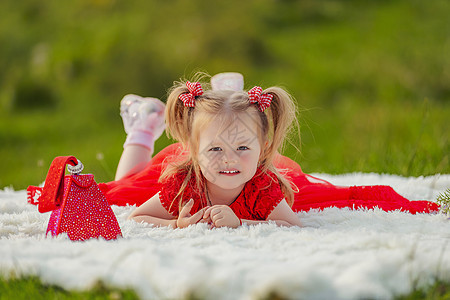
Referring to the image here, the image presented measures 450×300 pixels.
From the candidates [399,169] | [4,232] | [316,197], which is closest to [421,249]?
[316,197]

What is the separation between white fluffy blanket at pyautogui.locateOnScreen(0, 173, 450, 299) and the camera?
134 centimetres

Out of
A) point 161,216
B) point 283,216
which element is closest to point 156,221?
point 161,216

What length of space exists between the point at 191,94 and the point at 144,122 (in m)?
0.85

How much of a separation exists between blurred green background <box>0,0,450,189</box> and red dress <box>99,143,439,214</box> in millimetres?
1966

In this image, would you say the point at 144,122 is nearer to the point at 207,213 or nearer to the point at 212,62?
the point at 207,213

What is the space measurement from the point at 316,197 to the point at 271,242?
0.92m

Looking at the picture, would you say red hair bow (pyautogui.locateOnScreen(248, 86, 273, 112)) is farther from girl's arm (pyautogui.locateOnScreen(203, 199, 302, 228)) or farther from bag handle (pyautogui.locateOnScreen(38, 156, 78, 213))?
bag handle (pyautogui.locateOnScreen(38, 156, 78, 213))

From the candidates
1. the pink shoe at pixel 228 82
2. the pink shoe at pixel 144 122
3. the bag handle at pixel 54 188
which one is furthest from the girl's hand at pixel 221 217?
the pink shoe at pixel 144 122

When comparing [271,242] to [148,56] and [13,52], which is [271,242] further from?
[13,52]

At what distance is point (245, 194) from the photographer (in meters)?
2.32

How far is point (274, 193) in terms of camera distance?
88.7 inches

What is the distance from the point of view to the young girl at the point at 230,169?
6.93 ft

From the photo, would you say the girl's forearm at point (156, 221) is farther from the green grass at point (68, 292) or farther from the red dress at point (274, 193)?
the green grass at point (68, 292)

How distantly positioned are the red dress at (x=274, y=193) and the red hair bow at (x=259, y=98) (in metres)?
0.32
